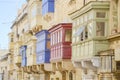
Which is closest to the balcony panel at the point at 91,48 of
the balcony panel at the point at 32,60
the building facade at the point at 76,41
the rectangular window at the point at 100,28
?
the building facade at the point at 76,41

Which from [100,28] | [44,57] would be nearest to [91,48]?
[100,28]

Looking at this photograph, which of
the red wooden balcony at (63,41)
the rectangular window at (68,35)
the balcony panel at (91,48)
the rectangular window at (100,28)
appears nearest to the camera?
the balcony panel at (91,48)

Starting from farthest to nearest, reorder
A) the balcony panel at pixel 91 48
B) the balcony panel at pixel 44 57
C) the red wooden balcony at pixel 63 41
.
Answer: the balcony panel at pixel 44 57 < the red wooden balcony at pixel 63 41 < the balcony panel at pixel 91 48

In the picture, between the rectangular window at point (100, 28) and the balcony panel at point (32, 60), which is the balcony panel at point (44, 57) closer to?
the balcony panel at point (32, 60)

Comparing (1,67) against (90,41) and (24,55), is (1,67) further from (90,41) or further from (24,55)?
(90,41)

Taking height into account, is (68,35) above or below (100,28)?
above

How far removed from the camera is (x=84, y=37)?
21766 millimetres

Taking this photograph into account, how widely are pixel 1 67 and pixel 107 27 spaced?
57.1 m

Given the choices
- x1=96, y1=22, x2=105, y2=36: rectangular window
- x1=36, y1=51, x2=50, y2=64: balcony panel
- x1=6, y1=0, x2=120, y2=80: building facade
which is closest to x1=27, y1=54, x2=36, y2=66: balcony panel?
x1=6, y1=0, x2=120, y2=80: building facade

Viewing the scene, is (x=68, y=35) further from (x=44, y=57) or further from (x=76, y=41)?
(x=44, y=57)

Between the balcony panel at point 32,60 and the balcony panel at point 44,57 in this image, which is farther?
the balcony panel at point 32,60

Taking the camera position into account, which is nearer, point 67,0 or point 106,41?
point 106,41

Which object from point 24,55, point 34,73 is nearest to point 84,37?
point 34,73

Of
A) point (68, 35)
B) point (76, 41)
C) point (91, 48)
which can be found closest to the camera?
point (91, 48)
